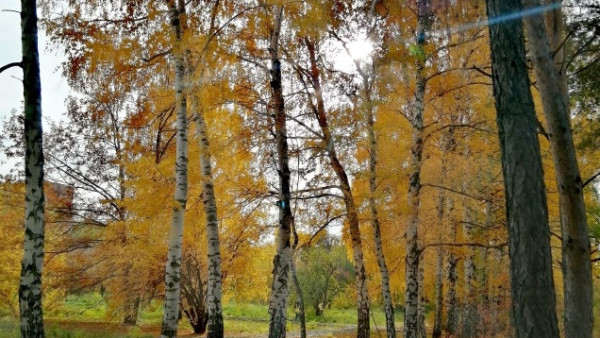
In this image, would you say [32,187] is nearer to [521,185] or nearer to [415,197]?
[521,185]

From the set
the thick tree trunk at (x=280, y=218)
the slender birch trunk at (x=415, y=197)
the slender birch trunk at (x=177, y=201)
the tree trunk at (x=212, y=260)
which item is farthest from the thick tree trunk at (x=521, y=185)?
the tree trunk at (x=212, y=260)

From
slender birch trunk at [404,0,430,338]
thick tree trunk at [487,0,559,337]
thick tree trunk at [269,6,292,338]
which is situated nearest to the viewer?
thick tree trunk at [487,0,559,337]

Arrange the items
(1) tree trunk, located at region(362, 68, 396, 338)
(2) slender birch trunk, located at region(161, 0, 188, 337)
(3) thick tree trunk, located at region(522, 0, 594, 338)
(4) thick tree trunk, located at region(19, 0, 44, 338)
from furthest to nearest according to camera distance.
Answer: (1) tree trunk, located at region(362, 68, 396, 338), (2) slender birch trunk, located at region(161, 0, 188, 337), (4) thick tree trunk, located at region(19, 0, 44, 338), (3) thick tree trunk, located at region(522, 0, 594, 338)

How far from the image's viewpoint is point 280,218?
7348 mm

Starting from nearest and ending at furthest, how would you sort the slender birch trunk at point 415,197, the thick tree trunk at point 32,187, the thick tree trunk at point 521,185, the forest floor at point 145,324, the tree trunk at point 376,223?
the thick tree trunk at point 521,185 < the thick tree trunk at point 32,187 < the slender birch trunk at point 415,197 < the tree trunk at point 376,223 < the forest floor at point 145,324

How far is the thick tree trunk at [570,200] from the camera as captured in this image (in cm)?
463

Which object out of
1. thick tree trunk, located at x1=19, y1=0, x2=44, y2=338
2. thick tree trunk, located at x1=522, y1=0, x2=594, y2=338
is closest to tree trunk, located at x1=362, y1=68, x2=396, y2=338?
thick tree trunk, located at x1=522, y1=0, x2=594, y2=338

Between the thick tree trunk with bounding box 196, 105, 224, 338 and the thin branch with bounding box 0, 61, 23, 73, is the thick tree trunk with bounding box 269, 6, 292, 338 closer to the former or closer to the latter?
the thick tree trunk with bounding box 196, 105, 224, 338

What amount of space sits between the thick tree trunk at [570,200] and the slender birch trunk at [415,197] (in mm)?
2914

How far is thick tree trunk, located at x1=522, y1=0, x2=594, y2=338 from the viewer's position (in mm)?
4629

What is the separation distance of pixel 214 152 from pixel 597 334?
13.3m

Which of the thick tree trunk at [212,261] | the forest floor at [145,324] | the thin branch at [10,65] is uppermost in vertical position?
the thin branch at [10,65]

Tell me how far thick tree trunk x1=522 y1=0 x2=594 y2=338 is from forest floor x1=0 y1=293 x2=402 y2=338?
546 centimetres

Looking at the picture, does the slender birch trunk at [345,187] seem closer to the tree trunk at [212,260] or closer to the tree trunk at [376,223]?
the tree trunk at [376,223]
